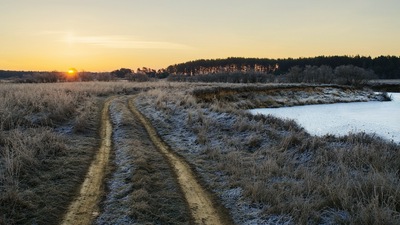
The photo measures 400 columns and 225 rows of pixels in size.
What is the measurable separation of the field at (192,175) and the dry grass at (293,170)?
0.03 m

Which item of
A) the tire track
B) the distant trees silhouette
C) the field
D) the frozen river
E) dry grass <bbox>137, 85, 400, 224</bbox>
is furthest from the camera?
the distant trees silhouette

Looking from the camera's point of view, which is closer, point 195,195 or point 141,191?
point 141,191

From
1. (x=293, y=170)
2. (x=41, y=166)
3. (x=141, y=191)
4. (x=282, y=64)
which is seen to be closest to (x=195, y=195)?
(x=141, y=191)

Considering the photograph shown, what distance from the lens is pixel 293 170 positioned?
32.1 feet

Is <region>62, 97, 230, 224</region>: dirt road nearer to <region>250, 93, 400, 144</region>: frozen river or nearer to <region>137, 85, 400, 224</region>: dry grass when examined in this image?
<region>137, 85, 400, 224</region>: dry grass

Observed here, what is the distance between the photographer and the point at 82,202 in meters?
7.45

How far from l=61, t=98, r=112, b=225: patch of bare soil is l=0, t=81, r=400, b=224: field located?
3cm

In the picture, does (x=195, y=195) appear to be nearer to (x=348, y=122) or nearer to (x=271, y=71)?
(x=348, y=122)

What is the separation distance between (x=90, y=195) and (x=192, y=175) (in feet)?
10.5

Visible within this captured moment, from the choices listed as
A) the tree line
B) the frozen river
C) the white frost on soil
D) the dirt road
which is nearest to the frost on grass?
the white frost on soil

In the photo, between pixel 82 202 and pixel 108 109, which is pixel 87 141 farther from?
pixel 108 109

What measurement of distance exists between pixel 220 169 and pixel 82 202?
15.0ft

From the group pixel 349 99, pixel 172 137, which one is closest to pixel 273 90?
pixel 349 99

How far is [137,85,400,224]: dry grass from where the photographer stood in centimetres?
659
